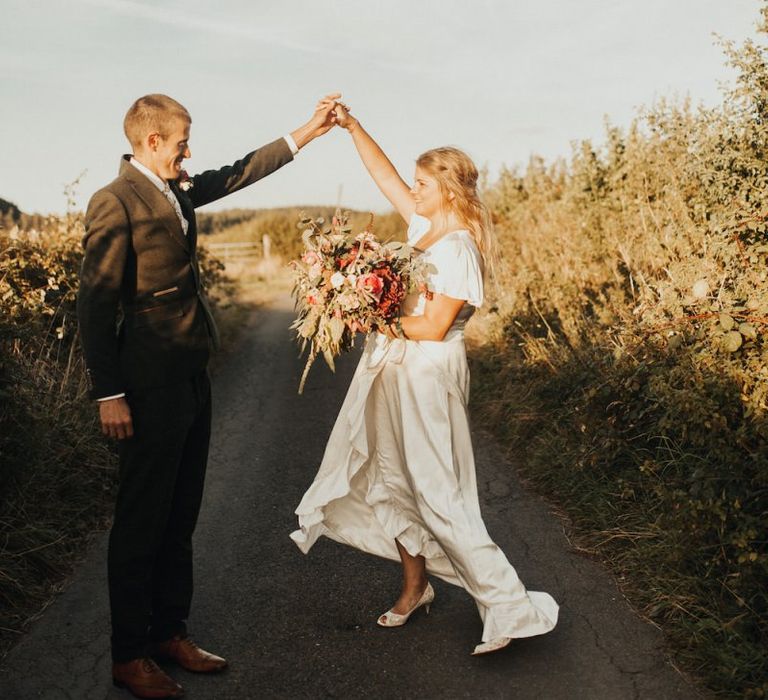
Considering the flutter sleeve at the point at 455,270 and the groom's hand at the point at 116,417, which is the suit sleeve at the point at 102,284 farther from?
the flutter sleeve at the point at 455,270

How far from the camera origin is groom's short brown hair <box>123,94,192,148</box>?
11.6 ft

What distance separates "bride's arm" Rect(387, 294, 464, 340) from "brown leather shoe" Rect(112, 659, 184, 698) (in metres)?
1.96

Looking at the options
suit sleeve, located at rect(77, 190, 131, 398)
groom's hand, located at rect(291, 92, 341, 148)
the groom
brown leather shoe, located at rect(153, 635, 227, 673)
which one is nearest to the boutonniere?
the groom

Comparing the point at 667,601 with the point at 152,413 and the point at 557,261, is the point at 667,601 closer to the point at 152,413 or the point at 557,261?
the point at 152,413

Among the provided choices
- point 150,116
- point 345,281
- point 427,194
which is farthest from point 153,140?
point 427,194

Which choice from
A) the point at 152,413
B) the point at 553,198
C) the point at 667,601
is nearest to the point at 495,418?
the point at 667,601

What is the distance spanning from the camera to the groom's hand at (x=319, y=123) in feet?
15.5

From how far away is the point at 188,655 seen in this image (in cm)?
381

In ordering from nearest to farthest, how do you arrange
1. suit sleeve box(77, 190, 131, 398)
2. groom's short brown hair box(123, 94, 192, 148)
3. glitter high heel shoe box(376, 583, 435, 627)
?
suit sleeve box(77, 190, 131, 398)
groom's short brown hair box(123, 94, 192, 148)
glitter high heel shoe box(376, 583, 435, 627)

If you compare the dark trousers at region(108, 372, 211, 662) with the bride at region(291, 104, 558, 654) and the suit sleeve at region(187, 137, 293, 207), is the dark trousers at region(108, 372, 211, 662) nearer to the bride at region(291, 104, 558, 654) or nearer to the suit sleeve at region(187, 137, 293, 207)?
the bride at region(291, 104, 558, 654)

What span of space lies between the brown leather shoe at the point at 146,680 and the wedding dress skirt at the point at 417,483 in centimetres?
93

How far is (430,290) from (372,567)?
2.05 m

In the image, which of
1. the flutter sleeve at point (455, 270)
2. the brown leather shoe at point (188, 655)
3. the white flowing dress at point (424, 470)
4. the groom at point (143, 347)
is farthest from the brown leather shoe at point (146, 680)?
the flutter sleeve at point (455, 270)

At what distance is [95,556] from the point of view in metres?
5.10
